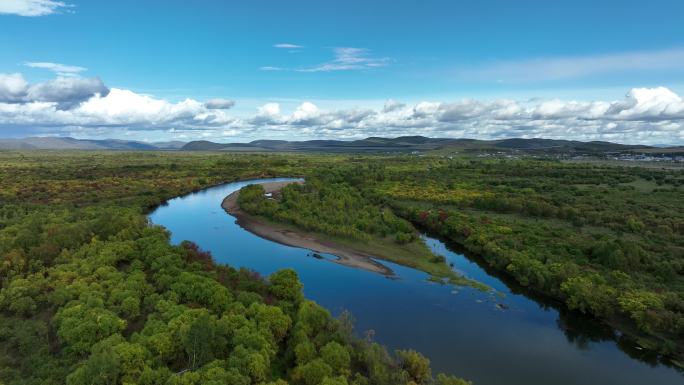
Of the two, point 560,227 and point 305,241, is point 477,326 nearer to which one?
point 305,241

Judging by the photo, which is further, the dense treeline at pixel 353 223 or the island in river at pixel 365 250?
the dense treeline at pixel 353 223

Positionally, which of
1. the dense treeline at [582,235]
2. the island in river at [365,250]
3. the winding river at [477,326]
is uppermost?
the dense treeline at [582,235]

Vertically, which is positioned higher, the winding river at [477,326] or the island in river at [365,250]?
the island in river at [365,250]

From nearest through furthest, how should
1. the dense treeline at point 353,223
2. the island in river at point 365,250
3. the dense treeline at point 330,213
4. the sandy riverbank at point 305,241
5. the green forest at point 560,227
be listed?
the green forest at point 560,227 → the island in river at point 365,250 → the sandy riverbank at point 305,241 → the dense treeline at point 353,223 → the dense treeline at point 330,213

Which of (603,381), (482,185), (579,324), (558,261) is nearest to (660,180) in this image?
(482,185)

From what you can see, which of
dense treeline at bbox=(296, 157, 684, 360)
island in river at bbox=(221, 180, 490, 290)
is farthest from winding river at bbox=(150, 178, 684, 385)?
dense treeline at bbox=(296, 157, 684, 360)

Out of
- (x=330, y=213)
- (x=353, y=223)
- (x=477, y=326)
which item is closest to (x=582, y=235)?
(x=477, y=326)

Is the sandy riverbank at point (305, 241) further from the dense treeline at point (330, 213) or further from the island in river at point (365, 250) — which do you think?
the dense treeline at point (330, 213)

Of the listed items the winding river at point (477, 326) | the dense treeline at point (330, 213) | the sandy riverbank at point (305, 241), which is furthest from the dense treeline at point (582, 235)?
the sandy riverbank at point (305, 241)
